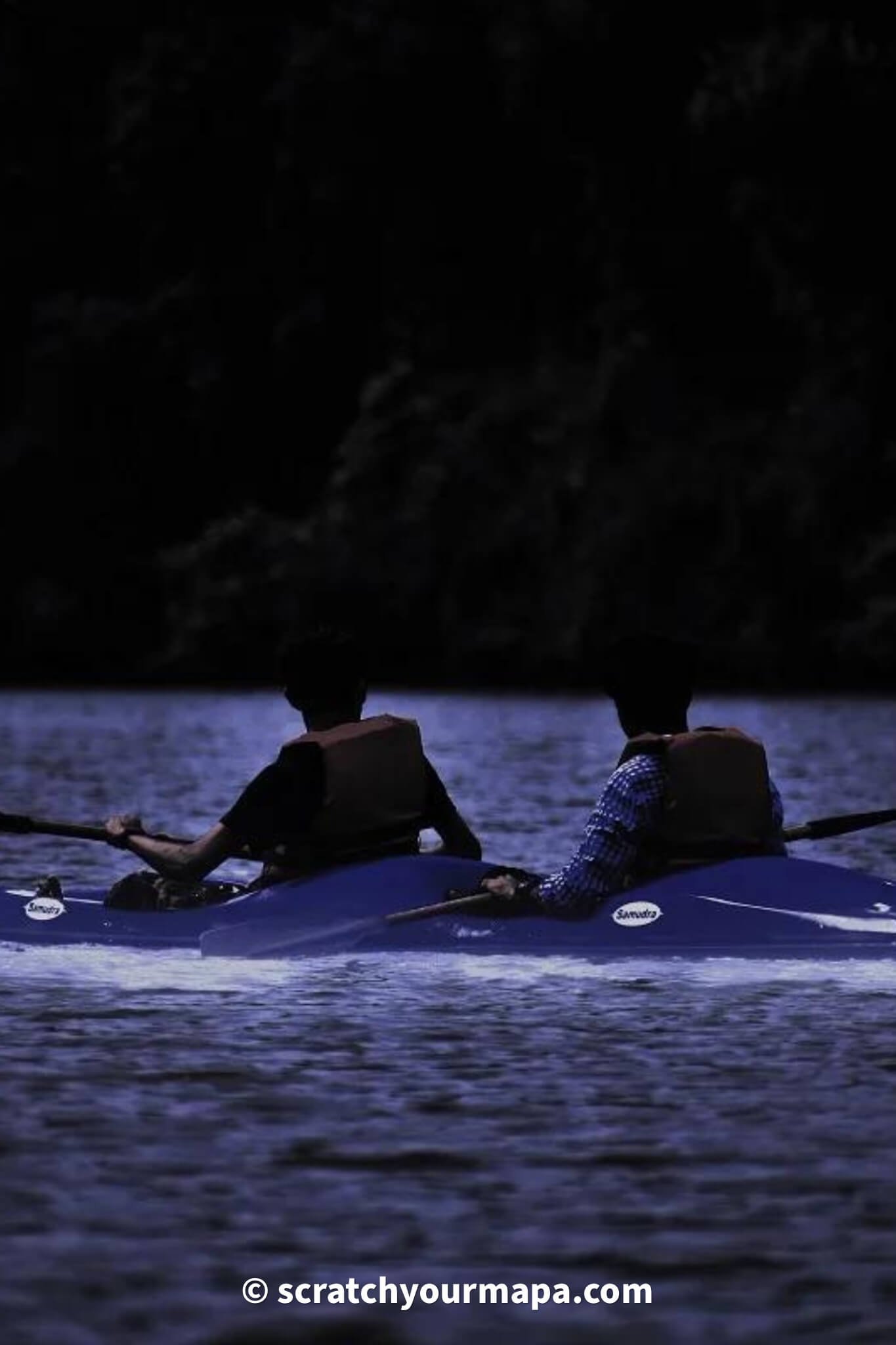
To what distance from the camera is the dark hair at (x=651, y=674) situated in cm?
1179

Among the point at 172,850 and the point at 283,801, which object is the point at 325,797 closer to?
the point at 283,801

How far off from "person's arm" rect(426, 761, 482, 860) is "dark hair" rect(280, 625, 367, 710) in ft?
1.59

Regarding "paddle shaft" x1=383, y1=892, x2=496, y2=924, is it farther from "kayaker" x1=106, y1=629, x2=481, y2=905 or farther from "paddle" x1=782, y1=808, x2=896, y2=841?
"paddle" x1=782, y1=808, x2=896, y2=841

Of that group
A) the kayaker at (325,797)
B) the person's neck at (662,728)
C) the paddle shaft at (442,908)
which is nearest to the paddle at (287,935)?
the paddle shaft at (442,908)

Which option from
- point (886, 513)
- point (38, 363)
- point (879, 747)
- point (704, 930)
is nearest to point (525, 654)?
point (886, 513)

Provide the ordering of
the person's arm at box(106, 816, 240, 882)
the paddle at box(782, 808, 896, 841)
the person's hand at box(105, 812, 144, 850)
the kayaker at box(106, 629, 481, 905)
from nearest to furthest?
the kayaker at box(106, 629, 481, 905) < the person's arm at box(106, 816, 240, 882) < the person's hand at box(105, 812, 144, 850) < the paddle at box(782, 808, 896, 841)

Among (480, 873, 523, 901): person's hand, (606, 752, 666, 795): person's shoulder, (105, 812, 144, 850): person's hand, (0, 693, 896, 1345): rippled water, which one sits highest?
(606, 752, 666, 795): person's shoulder

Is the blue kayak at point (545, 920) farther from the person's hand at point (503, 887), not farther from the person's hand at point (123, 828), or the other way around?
the person's hand at point (123, 828)

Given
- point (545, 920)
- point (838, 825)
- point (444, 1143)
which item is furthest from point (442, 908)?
point (444, 1143)

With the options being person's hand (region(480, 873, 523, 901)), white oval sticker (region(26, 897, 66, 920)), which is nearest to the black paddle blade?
white oval sticker (region(26, 897, 66, 920))

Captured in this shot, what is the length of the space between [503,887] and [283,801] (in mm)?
802

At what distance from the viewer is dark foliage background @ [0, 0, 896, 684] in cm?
5438

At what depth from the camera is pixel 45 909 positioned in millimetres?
13297

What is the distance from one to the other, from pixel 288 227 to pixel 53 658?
827 centimetres
